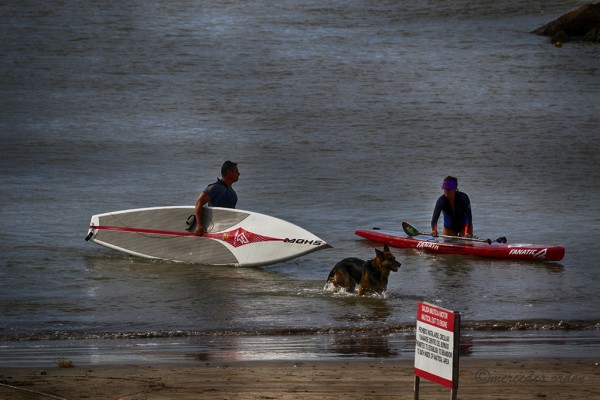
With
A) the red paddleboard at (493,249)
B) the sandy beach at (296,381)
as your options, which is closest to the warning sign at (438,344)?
the sandy beach at (296,381)

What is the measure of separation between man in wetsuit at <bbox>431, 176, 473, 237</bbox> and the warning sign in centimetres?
926

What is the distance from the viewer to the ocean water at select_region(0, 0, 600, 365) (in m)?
14.2

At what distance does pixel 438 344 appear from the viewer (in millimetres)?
8695

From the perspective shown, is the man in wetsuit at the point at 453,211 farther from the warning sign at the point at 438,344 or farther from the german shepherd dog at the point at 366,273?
the warning sign at the point at 438,344

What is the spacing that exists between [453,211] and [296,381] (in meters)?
8.66

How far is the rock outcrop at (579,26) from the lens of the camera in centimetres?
4847

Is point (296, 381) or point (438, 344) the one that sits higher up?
point (438, 344)

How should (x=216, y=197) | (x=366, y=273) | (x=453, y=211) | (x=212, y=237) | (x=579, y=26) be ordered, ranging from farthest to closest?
(x=579, y=26) < (x=453, y=211) < (x=212, y=237) < (x=216, y=197) < (x=366, y=273)

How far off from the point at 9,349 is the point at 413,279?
250 inches

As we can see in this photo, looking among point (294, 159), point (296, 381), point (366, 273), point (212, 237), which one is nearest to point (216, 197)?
point (212, 237)

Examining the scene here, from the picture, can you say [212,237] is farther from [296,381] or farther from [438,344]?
[438,344]

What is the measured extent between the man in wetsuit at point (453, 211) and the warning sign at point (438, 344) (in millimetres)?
9256

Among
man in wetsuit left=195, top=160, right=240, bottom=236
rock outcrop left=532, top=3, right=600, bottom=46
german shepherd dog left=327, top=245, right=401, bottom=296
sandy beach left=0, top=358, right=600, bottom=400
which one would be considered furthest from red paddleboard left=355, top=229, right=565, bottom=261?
rock outcrop left=532, top=3, right=600, bottom=46

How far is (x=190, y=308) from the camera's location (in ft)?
50.0
